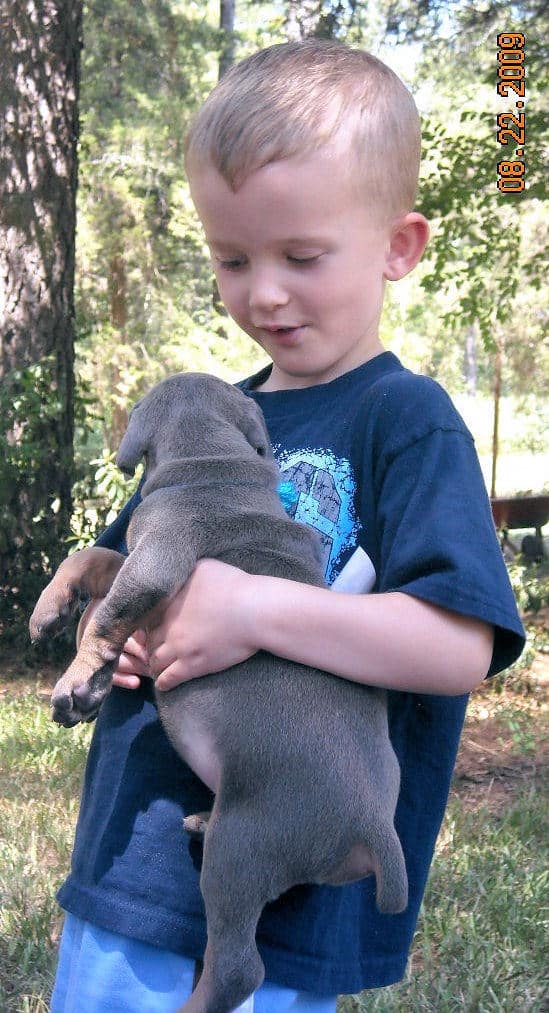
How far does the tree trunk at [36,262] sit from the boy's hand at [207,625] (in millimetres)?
6572

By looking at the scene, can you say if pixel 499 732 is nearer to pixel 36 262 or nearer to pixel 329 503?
pixel 36 262

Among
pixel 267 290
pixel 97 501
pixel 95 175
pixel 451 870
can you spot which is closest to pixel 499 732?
pixel 451 870

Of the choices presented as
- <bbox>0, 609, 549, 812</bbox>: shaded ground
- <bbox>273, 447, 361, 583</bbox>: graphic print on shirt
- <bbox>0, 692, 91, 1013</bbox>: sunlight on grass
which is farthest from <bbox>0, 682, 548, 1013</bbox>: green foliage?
<bbox>273, 447, 361, 583</bbox>: graphic print on shirt

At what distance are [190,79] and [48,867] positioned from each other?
16774 mm

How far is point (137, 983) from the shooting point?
2043 millimetres

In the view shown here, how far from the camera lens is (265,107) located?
6.69 feet

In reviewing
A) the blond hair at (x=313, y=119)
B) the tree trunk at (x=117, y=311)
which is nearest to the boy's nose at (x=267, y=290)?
the blond hair at (x=313, y=119)

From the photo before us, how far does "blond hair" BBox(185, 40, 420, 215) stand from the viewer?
6.52ft

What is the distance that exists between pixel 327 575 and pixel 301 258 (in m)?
0.62

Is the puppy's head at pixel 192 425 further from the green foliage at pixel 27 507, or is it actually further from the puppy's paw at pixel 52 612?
the green foliage at pixel 27 507

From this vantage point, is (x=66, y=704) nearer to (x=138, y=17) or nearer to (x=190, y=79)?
(x=138, y=17)

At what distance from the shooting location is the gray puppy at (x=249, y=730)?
1.72m

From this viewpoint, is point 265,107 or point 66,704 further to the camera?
point 265,107

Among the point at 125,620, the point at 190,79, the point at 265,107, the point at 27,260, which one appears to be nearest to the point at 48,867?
the point at 125,620
